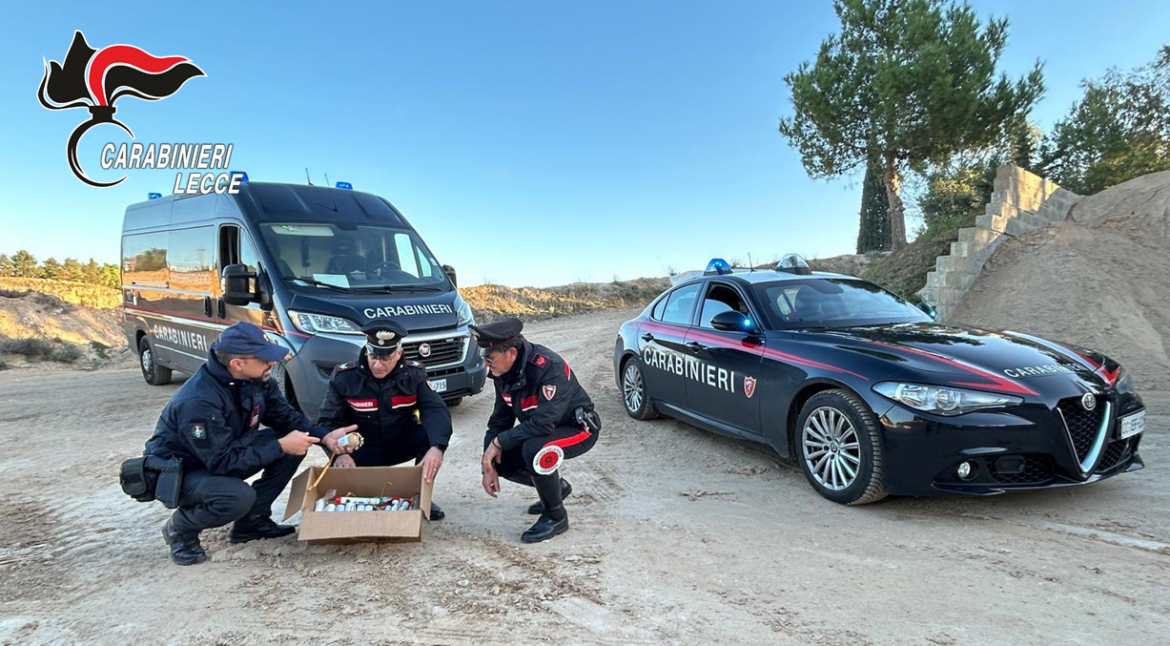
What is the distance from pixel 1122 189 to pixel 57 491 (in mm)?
15997

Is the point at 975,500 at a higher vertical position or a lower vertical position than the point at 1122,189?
lower

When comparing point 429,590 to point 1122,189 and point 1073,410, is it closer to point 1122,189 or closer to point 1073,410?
point 1073,410

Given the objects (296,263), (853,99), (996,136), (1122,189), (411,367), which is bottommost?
(411,367)

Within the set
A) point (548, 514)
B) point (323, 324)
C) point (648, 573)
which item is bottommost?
point (648, 573)

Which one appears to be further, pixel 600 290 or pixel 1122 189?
pixel 600 290

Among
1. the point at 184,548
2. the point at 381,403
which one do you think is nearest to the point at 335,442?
the point at 381,403

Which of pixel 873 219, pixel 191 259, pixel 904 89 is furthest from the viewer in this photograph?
pixel 873 219

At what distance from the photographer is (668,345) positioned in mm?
6031

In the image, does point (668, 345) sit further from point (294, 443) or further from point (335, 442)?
point (294, 443)

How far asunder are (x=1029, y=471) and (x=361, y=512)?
3.67 meters

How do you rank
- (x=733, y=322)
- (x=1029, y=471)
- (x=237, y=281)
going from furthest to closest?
(x=237, y=281) → (x=733, y=322) → (x=1029, y=471)

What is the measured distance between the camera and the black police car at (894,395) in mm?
3641

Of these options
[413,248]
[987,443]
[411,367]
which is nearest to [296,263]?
[413,248]

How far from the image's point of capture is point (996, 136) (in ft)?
49.2
